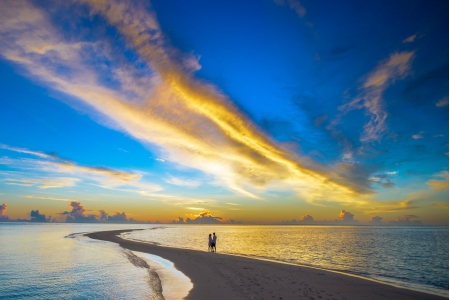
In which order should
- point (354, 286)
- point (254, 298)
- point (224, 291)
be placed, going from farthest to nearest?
point (354, 286)
point (224, 291)
point (254, 298)

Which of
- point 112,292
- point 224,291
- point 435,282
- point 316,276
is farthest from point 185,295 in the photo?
point 435,282

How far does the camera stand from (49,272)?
28953 millimetres

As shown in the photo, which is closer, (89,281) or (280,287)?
(280,287)

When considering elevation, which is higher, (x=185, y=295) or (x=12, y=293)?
(x=185, y=295)

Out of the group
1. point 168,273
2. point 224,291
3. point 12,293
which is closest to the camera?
point 224,291

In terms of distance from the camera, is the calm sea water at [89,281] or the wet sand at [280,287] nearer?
the wet sand at [280,287]

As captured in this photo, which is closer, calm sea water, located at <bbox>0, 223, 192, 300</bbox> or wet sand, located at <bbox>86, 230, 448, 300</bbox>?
wet sand, located at <bbox>86, 230, 448, 300</bbox>

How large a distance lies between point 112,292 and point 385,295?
19879 millimetres

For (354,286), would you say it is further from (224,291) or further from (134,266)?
(134,266)

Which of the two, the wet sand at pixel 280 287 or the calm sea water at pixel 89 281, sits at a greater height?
the wet sand at pixel 280 287

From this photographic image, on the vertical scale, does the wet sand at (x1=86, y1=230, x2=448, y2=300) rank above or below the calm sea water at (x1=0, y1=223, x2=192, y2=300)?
above

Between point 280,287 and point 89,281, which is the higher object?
point 280,287

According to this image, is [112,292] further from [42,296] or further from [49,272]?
[49,272]

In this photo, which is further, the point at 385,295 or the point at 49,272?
the point at 49,272
